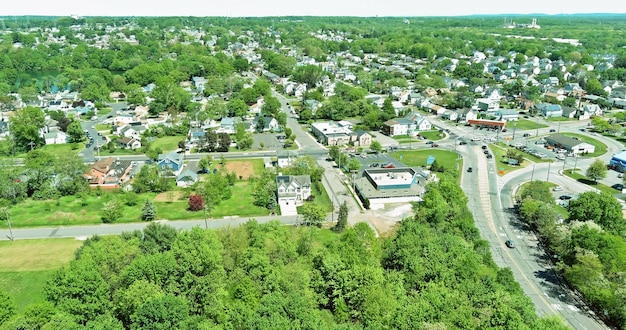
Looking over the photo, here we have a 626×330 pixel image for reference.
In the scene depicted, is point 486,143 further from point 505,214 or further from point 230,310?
point 230,310

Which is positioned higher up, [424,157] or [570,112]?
[570,112]

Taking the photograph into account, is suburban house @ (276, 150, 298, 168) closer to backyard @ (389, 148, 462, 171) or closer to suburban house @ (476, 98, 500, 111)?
backyard @ (389, 148, 462, 171)

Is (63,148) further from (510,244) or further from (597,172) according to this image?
(597,172)

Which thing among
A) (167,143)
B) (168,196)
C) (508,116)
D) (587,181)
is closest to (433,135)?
(508,116)

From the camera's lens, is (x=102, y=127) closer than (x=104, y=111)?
Yes

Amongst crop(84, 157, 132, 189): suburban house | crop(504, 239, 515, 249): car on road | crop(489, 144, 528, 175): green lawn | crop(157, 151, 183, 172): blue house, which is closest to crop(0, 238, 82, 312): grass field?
crop(84, 157, 132, 189): suburban house

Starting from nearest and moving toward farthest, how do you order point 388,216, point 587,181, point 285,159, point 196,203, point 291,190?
point 388,216 < point 196,203 < point 291,190 < point 587,181 < point 285,159

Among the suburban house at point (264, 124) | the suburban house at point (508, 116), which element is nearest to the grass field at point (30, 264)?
the suburban house at point (264, 124)

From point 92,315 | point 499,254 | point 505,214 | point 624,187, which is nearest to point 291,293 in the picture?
point 92,315
